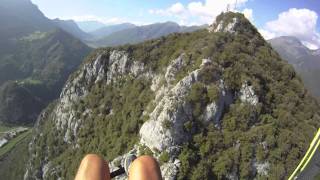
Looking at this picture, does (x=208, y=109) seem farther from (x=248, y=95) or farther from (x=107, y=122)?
(x=107, y=122)

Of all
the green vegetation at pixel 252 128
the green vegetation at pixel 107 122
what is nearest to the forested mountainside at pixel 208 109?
the green vegetation at pixel 252 128

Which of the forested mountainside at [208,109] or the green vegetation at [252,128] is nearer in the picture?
the green vegetation at [252,128]

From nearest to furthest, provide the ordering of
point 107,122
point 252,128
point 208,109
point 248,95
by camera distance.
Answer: point 252,128, point 208,109, point 248,95, point 107,122

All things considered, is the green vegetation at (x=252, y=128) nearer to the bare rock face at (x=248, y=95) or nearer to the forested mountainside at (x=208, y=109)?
the forested mountainside at (x=208, y=109)

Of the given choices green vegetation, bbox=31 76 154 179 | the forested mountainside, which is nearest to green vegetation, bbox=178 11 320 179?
the forested mountainside

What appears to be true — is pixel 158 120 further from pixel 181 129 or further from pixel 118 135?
pixel 118 135

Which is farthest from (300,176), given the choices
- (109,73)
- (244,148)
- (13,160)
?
(13,160)

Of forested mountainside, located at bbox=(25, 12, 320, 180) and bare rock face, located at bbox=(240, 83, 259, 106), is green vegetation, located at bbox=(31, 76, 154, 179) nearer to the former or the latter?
forested mountainside, located at bbox=(25, 12, 320, 180)

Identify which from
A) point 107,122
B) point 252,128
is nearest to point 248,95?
point 252,128
